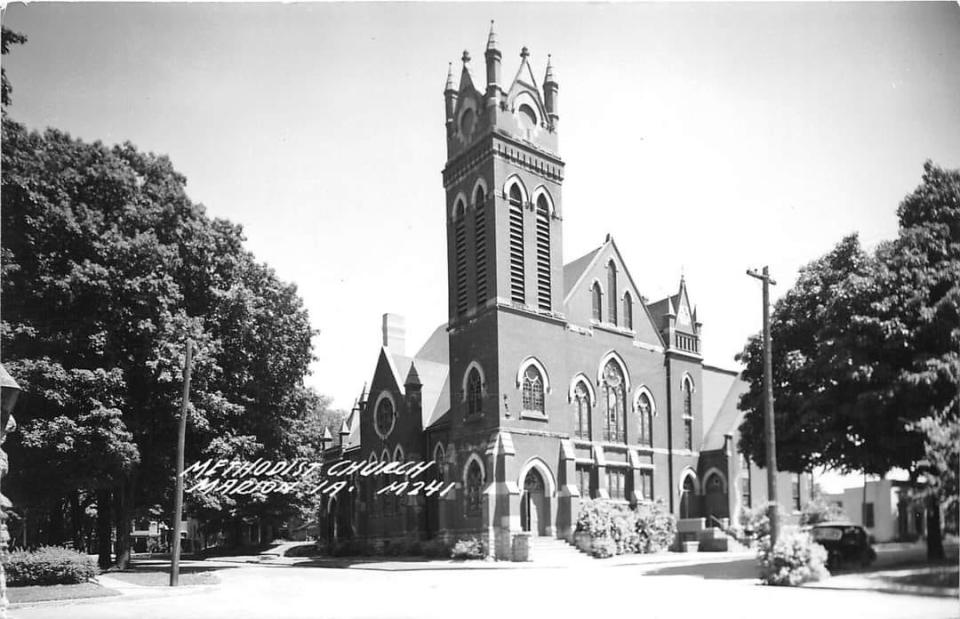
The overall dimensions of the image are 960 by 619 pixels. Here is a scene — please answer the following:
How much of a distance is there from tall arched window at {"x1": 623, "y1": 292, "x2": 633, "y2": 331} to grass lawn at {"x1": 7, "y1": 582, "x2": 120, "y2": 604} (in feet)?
88.7

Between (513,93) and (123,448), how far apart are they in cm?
2247

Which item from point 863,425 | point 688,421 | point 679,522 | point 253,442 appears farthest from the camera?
point 688,421

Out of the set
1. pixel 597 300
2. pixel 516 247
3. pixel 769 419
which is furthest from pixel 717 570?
pixel 597 300

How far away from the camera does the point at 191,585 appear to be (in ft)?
75.0

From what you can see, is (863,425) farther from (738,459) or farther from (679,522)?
(738,459)

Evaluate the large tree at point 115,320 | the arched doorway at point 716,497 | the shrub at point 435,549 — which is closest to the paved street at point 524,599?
the large tree at point 115,320

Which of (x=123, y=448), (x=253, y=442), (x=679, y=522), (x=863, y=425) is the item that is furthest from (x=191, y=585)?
(x=679, y=522)

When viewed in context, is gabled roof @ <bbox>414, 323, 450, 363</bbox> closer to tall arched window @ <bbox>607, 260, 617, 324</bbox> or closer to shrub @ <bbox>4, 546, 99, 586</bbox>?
tall arched window @ <bbox>607, 260, 617, 324</bbox>

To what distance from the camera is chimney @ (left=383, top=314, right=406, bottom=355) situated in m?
49.6

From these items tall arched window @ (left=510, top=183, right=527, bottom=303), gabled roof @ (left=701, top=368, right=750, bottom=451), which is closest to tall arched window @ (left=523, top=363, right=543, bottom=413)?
tall arched window @ (left=510, top=183, right=527, bottom=303)

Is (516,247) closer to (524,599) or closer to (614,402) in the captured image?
(614,402)

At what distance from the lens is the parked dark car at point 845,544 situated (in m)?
20.2

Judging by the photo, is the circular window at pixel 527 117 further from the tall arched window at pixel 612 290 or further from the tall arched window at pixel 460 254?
the tall arched window at pixel 612 290

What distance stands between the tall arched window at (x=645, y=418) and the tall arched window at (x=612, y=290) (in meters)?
4.31
